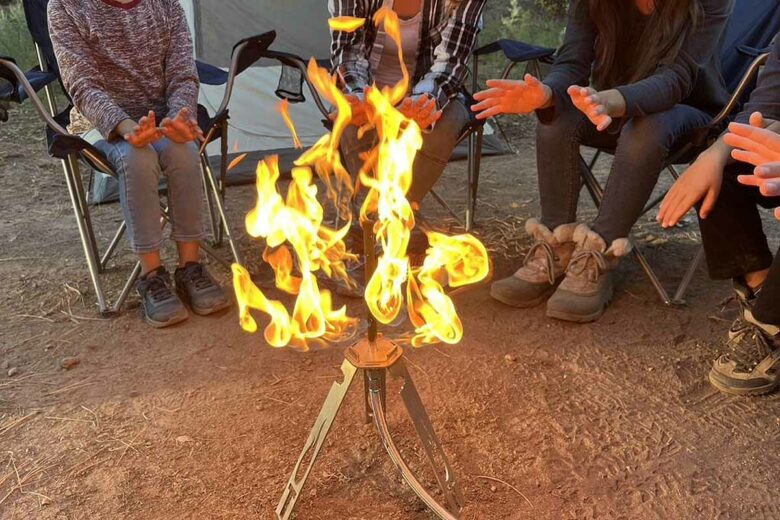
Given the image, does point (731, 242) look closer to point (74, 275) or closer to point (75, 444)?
point (75, 444)

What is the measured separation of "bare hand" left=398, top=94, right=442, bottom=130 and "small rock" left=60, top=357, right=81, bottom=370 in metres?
1.41

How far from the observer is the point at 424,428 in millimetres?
1571

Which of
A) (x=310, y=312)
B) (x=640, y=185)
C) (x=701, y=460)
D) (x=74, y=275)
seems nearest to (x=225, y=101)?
(x=74, y=275)

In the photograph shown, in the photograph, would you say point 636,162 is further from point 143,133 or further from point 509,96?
point 143,133

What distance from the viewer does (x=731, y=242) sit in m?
2.08

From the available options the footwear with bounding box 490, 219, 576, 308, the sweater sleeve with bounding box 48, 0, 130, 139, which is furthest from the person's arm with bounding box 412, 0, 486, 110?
the sweater sleeve with bounding box 48, 0, 130, 139

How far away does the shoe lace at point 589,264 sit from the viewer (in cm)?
251

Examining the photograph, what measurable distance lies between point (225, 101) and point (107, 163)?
513 millimetres

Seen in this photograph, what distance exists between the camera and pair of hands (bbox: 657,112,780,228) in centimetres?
170

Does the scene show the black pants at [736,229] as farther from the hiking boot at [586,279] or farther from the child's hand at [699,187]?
the hiking boot at [586,279]

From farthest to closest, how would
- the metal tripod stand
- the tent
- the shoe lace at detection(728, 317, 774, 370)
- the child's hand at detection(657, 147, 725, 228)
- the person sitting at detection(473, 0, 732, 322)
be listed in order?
the tent
the person sitting at detection(473, 0, 732, 322)
the shoe lace at detection(728, 317, 774, 370)
the child's hand at detection(657, 147, 725, 228)
the metal tripod stand

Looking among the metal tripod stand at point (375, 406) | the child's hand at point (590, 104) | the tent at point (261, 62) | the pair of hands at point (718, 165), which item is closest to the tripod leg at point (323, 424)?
the metal tripod stand at point (375, 406)

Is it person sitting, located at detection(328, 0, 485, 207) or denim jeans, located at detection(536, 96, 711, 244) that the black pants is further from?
person sitting, located at detection(328, 0, 485, 207)

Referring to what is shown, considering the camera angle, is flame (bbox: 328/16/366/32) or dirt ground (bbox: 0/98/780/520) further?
flame (bbox: 328/16/366/32)
